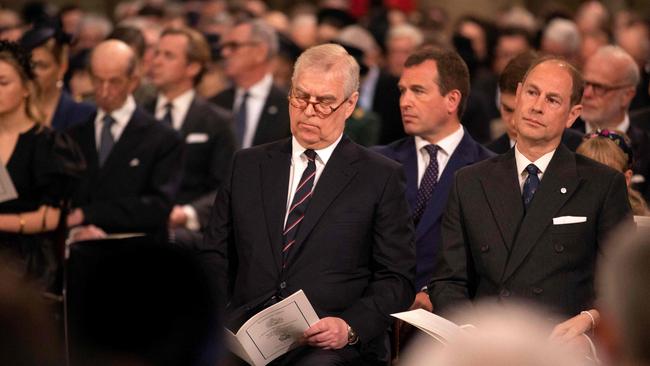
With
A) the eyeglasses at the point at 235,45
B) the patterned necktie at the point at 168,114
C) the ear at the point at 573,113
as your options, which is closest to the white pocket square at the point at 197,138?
the patterned necktie at the point at 168,114

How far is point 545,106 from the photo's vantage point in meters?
4.49

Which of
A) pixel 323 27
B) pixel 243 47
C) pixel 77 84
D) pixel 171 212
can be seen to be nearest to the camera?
pixel 171 212

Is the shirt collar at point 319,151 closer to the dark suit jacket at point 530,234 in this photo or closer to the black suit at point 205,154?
the dark suit jacket at point 530,234

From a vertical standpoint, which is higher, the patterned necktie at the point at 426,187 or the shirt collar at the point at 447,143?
the shirt collar at the point at 447,143

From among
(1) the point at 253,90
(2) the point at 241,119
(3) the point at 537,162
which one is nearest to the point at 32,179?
(3) the point at 537,162

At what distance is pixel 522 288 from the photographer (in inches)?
169

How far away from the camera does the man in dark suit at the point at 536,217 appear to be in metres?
4.26

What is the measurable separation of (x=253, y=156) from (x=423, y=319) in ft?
3.43

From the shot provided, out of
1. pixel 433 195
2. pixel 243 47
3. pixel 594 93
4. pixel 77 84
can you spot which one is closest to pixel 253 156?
pixel 433 195

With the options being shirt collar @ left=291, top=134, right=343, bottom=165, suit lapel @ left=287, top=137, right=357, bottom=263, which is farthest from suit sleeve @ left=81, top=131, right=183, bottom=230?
suit lapel @ left=287, top=137, right=357, bottom=263

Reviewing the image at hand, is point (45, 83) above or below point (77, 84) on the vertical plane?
above

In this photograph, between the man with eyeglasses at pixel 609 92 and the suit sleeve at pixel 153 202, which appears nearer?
the suit sleeve at pixel 153 202

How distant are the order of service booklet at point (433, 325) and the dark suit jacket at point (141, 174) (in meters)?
2.65

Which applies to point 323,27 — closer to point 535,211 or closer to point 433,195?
point 433,195
